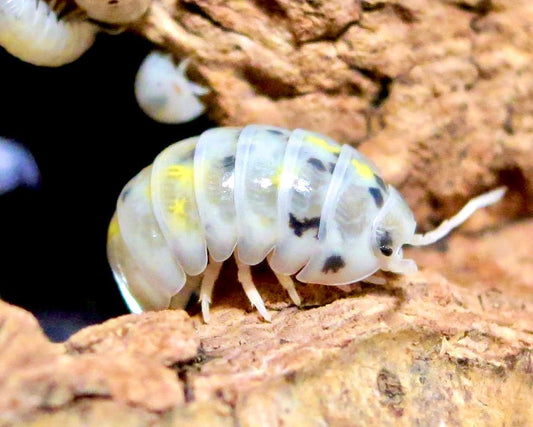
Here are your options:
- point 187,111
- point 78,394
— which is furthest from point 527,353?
point 187,111

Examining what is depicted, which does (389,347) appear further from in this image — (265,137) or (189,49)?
(189,49)

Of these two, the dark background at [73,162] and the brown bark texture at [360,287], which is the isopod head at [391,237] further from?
the dark background at [73,162]

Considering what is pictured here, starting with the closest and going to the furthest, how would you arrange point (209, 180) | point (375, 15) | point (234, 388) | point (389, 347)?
point (234, 388)
point (389, 347)
point (209, 180)
point (375, 15)

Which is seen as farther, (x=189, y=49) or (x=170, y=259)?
(x=189, y=49)

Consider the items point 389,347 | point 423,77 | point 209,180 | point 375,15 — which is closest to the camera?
point 389,347

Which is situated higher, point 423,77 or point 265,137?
point 423,77

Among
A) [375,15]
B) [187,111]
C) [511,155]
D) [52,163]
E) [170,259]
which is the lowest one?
[52,163]

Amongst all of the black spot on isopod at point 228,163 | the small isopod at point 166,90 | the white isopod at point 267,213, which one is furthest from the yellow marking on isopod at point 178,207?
the small isopod at point 166,90
